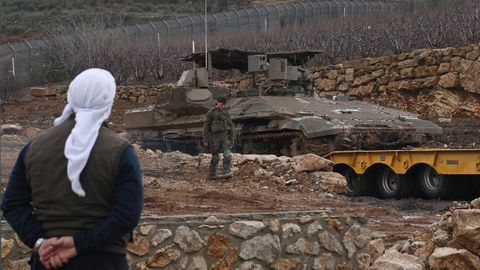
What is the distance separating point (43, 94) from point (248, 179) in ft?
71.2

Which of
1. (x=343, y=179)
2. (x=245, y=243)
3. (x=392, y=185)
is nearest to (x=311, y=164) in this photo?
(x=343, y=179)

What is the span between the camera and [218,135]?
1620cm

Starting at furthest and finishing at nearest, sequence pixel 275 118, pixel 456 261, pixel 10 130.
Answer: pixel 275 118, pixel 10 130, pixel 456 261

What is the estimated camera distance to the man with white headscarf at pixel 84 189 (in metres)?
4.08

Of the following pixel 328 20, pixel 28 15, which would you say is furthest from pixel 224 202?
pixel 28 15

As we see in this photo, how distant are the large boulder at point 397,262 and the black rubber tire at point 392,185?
8060 millimetres

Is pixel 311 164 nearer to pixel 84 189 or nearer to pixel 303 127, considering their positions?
pixel 303 127

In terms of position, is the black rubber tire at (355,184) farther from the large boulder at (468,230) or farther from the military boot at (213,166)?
the large boulder at (468,230)

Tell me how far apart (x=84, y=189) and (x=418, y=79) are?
2562cm

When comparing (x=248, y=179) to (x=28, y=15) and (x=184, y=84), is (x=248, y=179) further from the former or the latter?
(x=28, y=15)

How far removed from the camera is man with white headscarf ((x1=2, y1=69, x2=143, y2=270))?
408 cm

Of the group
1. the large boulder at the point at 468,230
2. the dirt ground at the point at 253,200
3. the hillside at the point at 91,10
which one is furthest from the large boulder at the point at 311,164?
the hillside at the point at 91,10

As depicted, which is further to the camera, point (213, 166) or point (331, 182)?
point (331, 182)

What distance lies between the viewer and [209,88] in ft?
73.6
